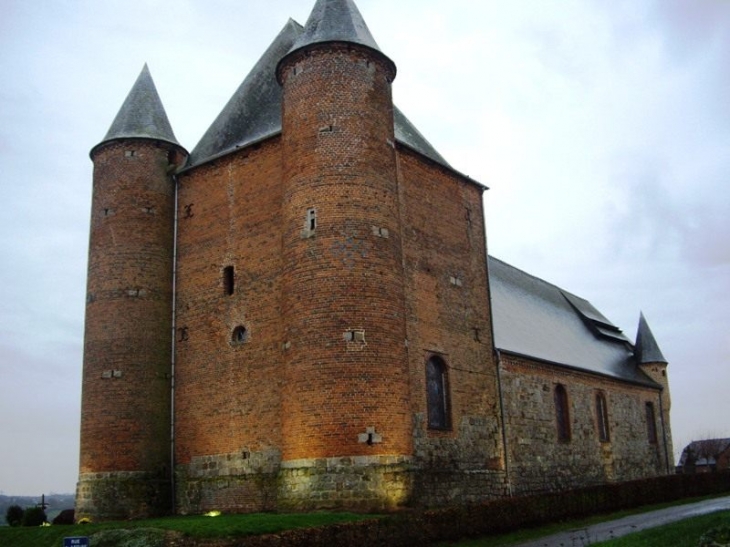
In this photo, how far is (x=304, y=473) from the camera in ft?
71.0

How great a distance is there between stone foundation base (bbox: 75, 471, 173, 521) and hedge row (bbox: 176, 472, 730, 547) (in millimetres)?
9203

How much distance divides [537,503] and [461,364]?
5.93 metres

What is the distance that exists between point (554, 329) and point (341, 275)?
19.5 meters

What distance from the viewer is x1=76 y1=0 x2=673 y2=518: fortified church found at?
73.3 ft

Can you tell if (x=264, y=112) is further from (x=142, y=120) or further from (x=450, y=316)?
(x=450, y=316)

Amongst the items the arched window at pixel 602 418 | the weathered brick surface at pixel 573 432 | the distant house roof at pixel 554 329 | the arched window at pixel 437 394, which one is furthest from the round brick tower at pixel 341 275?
the arched window at pixel 602 418

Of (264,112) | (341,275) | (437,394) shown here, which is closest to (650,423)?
(437,394)

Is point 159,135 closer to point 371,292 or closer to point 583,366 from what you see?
point 371,292

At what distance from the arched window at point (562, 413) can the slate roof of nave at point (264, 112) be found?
11.5 metres

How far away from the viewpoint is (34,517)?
28.9 metres

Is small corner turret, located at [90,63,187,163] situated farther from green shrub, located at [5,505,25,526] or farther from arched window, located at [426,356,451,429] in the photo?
green shrub, located at [5,505,25,526]

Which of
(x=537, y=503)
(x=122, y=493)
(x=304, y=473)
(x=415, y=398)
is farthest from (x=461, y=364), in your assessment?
(x=122, y=493)

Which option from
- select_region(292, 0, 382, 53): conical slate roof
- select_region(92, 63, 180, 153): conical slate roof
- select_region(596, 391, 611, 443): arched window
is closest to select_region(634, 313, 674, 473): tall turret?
select_region(596, 391, 611, 443): arched window

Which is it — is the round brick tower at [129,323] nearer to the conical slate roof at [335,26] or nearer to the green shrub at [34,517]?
the green shrub at [34,517]
